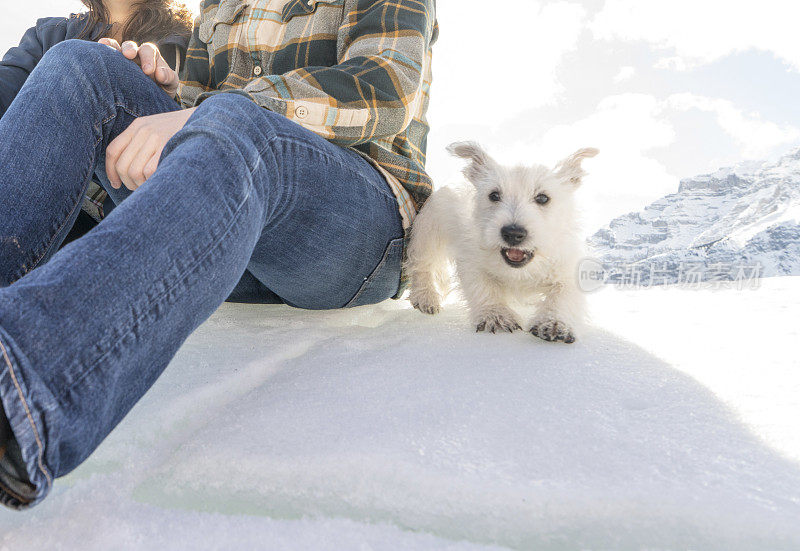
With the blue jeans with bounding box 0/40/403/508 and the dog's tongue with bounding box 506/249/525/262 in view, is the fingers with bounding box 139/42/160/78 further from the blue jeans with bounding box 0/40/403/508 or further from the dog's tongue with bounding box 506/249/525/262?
the dog's tongue with bounding box 506/249/525/262

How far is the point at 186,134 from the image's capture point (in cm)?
109

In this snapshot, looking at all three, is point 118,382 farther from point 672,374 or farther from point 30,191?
point 672,374

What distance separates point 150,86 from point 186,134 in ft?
3.15

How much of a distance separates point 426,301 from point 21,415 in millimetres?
1871

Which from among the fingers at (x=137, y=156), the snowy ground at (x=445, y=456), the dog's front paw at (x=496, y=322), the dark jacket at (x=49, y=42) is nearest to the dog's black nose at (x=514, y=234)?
the dog's front paw at (x=496, y=322)

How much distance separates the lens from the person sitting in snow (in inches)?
28.1

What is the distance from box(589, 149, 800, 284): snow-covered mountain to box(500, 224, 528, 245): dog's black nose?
300ft

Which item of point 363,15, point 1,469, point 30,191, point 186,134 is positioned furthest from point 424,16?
point 1,469

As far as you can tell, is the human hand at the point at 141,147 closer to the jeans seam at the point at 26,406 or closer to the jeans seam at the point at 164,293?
the jeans seam at the point at 164,293

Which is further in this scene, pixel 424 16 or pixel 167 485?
pixel 424 16

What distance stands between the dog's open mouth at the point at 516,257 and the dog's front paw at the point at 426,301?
1.43ft

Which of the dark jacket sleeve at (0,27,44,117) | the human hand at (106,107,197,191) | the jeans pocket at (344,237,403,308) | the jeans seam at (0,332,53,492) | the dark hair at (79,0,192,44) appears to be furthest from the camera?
the dark hair at (79,0,192,44)

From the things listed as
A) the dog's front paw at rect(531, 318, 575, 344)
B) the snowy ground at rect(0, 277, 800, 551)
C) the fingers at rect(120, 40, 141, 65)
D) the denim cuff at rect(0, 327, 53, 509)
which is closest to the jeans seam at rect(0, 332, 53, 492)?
the denim cuff at rect(0, 327, 53, 509)

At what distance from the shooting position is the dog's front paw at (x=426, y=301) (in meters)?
2.38
